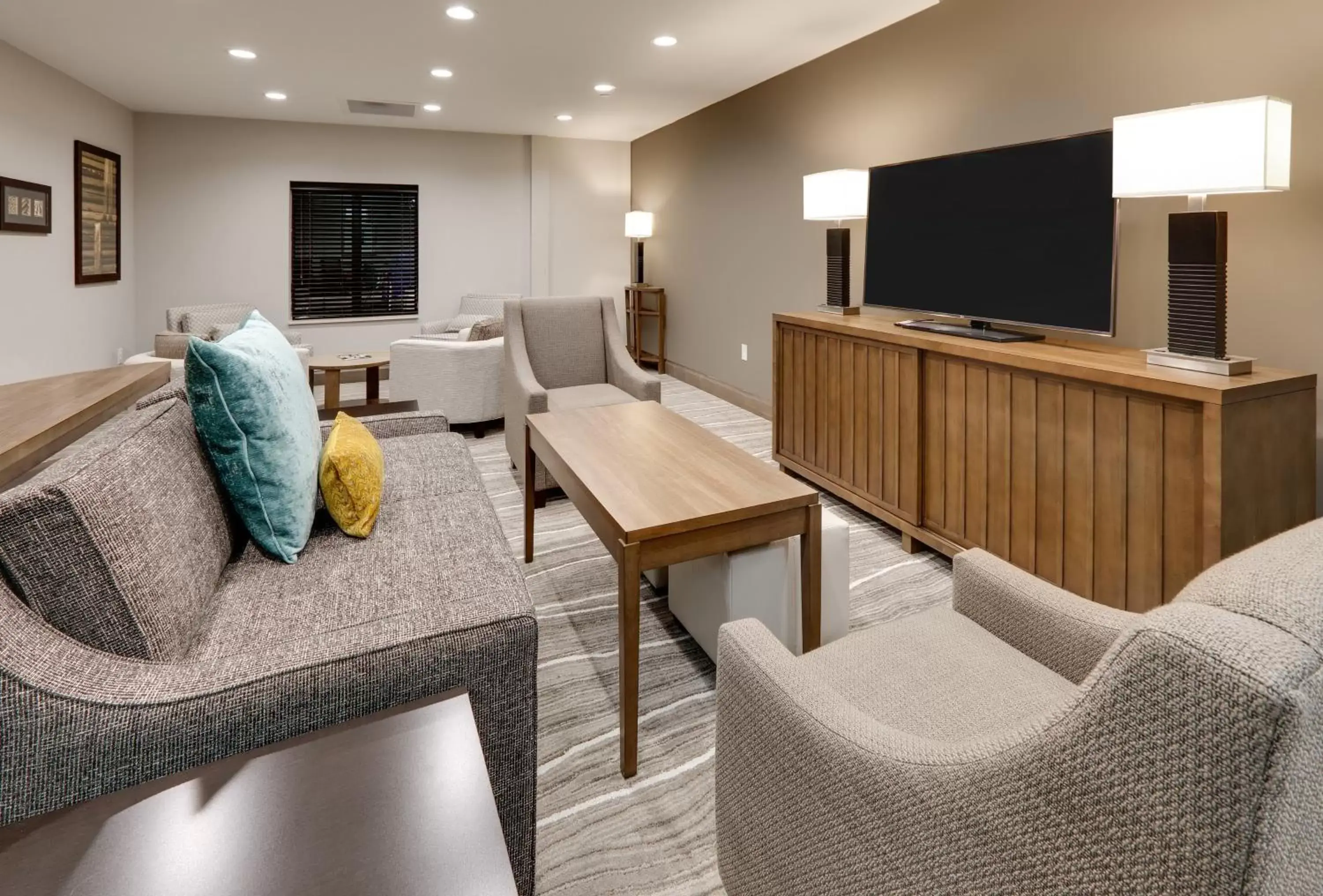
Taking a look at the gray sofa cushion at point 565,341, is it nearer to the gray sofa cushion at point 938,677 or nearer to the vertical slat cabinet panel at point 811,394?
the vertical slat cabinet panel at point 811,394

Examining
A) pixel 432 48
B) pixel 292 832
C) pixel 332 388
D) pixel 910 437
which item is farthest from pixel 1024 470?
pixel 332 388

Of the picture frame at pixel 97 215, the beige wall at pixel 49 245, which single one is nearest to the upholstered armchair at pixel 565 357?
the beige wall at pixel 49 245

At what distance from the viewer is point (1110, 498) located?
1.83 meters

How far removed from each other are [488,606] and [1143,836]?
88 centimetres

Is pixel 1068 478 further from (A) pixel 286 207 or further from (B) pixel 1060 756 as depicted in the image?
(A) pixel 286 207

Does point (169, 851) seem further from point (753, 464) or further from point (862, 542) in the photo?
point (862, 542)

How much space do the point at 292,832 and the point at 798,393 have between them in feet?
9.09

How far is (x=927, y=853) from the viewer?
0.70 m

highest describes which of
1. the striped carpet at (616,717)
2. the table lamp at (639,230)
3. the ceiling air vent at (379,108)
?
the ceiling air vent at (379,108)

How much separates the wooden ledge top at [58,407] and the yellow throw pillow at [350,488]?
990 millimetres

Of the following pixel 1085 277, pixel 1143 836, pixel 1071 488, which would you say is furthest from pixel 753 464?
pixel 1143 836

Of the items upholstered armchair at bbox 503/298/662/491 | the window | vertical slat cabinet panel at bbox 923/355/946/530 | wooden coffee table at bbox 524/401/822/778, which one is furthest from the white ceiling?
wooden coffee table at bbox 524/401/822/778

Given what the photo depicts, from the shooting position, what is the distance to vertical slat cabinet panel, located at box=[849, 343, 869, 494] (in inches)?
108

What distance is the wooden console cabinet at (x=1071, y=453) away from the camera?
64.0 inches
